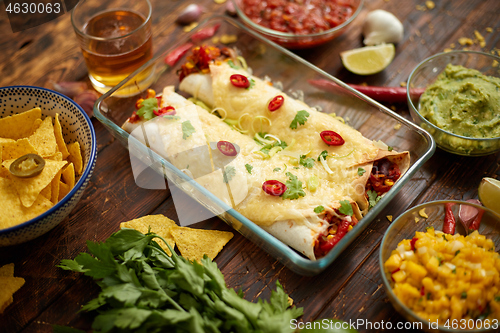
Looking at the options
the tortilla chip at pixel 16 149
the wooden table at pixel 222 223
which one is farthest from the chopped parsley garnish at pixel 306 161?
the tortilla chip at pixel 16 149

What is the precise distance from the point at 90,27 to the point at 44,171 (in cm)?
136

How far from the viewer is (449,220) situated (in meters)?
2.36

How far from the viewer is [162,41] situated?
359cm

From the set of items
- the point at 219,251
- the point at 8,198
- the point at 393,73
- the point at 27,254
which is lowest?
the point at 27,254

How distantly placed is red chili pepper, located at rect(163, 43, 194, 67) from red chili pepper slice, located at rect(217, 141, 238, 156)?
103 cm

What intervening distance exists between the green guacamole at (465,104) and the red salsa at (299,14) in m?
1.05

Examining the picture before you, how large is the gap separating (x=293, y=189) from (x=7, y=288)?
164 centimetres

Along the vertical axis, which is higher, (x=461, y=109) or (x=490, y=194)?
(x=461, y=109)

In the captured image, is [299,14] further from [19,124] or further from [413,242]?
[19,124]

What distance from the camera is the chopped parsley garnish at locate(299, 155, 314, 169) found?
2547mm

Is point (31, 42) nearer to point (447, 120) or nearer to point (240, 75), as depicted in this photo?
point (240, 75)

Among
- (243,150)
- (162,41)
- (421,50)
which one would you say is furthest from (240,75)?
(421,50)

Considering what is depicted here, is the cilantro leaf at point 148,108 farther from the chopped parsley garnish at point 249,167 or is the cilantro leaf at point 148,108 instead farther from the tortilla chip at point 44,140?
the chopped parsley garnish at point 249,167

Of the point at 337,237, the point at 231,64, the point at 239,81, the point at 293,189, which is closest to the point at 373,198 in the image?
the point at 337,237
